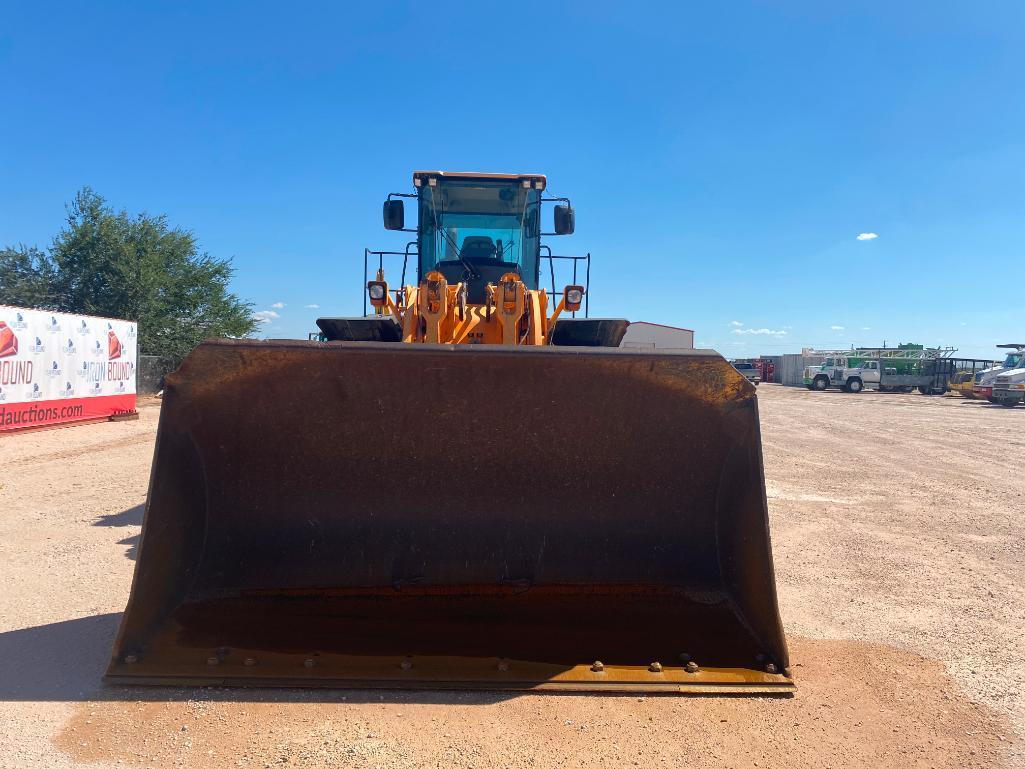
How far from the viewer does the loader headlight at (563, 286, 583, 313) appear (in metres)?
4.94

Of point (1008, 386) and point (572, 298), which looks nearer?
point (572, 298)

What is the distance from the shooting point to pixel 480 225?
6355mm

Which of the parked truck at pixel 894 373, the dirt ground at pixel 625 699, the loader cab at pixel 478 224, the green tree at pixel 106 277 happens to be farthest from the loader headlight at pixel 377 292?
the parked truck at pixel 894 373

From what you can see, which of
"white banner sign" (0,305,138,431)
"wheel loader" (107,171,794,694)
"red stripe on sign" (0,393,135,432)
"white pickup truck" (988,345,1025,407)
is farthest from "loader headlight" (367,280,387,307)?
"white pickup truck" (988,345,1025,407)

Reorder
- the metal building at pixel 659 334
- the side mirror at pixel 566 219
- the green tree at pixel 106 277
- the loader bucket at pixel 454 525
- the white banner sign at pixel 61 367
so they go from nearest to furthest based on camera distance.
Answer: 1. the loader bucket at pixel 454 525
2. the side mirror at pixel 566 219
3. the white banner sign at pixel 61 367
4. the green tree at pixel 106 277
5. the metal building at pixel 659 334

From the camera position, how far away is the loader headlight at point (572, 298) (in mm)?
4941

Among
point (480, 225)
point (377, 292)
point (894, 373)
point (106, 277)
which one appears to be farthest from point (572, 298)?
point (894, 373)

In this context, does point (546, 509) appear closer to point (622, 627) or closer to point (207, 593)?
point (622, 627)

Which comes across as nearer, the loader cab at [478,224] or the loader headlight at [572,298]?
the loader headlight at [572,298]

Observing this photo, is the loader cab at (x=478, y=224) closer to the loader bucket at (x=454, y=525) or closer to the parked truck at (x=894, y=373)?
the loader bucket at (x=454, y=525)

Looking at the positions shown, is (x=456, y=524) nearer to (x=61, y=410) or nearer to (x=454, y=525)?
(x=454, y=525)

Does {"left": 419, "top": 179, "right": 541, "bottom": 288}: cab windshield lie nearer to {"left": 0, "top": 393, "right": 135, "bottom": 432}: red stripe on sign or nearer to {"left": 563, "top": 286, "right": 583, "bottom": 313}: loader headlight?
{"left": 563, "top": 286, "right": 583, "bottom": 313}: loader headlight

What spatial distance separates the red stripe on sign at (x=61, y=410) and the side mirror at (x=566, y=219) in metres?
10.9

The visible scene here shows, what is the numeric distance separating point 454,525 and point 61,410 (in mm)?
13094
